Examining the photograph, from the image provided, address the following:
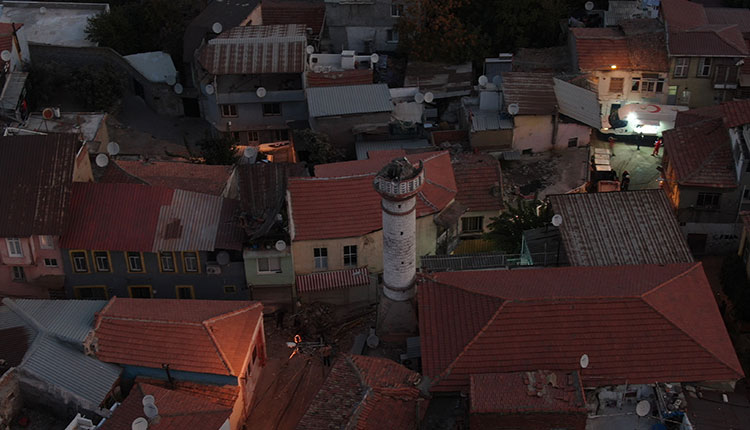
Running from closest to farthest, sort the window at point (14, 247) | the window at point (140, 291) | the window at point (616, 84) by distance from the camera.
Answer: the window at point (14, 247) → the window at point (140, 291) → the window at point (616, 84)

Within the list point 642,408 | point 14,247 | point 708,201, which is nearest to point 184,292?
point 14,247

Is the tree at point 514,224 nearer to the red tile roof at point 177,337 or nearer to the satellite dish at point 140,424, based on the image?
the red tile roof at point 177,337

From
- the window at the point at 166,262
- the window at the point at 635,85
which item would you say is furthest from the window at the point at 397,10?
the window at the point at 166,262

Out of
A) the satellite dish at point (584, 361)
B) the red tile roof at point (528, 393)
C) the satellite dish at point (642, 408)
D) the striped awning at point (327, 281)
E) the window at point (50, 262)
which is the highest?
the satellite dish at point (584, 361)

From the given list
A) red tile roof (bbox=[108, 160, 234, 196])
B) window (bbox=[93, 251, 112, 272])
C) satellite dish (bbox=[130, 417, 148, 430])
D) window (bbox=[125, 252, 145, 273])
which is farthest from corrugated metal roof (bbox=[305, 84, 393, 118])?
satellite dish (bbox=[130, 417, 148, 430])

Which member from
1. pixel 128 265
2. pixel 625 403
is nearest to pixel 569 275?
pixel 625 403

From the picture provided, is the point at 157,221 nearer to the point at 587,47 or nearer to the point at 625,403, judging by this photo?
the point at 625,403
